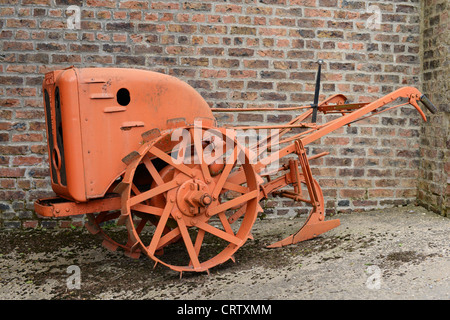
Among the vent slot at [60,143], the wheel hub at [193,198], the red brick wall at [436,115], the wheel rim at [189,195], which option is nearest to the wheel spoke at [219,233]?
the wheel rim at [189,195]

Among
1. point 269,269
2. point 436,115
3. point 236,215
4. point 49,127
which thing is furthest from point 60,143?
point 436,115

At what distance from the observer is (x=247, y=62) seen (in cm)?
461

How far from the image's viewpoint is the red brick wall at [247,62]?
437cm

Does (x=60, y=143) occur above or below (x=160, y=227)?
above

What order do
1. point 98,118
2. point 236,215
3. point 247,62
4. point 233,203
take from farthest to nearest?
1. point 247,62
2. point 236,215
3. point 233,203
4. point 98,118

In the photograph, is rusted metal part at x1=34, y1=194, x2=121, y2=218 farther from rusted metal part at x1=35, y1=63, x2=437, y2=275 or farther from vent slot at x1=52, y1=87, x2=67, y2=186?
vent slot at x1=52, y1=87, x2=67, y2=186

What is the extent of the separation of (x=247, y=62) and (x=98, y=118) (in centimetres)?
201

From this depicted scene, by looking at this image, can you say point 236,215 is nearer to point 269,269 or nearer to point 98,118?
point 269,269

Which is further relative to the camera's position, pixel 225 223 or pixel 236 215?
pixel 236 215

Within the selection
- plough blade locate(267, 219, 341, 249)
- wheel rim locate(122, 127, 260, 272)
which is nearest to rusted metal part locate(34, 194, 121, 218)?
wheel rim locate(122, 127, 260, 272)

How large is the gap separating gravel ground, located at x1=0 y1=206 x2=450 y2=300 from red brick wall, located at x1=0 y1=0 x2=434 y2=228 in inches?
24.7

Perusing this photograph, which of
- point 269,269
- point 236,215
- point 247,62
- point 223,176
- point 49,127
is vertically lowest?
point 269,269

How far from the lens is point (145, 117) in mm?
3117

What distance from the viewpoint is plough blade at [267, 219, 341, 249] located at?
382 cm
